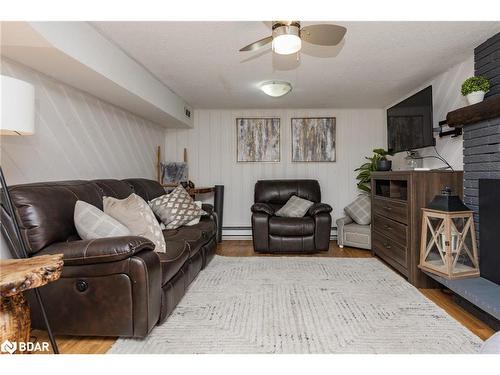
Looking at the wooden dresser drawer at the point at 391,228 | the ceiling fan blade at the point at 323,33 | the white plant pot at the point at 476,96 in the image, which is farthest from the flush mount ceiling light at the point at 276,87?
the wooden dresser drawer at the point at 391,228

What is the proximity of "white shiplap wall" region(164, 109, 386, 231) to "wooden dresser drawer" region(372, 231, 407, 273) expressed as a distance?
55.8 inches

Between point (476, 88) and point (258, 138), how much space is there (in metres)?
3.15

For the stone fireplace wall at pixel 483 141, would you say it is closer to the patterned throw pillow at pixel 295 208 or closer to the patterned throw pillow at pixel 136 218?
the patterned throw pillow at pixel 295 208

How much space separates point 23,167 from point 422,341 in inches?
115

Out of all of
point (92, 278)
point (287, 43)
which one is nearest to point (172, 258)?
point (92, 278)

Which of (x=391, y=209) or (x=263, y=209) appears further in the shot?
(x=263, y=209)

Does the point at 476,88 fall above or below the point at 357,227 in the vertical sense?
above

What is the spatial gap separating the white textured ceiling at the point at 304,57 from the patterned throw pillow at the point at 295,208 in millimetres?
1523

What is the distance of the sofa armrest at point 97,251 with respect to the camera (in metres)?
1.65

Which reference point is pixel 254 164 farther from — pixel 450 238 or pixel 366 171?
pixel 450 238

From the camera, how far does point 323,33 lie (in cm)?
203

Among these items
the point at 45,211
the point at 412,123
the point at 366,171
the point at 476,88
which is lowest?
the point at 45,211
